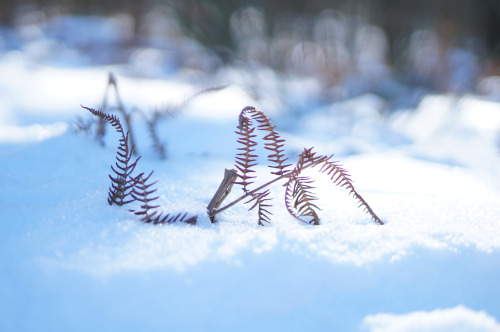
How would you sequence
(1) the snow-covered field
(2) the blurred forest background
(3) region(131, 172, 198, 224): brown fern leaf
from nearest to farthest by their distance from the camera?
(1) the snow-covered field → (3) region(131, 172, 198, 224): brown fern leaf → (2) the blurred forest background

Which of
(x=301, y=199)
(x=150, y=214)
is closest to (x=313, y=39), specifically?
(x=301, y=199)

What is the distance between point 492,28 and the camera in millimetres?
6152

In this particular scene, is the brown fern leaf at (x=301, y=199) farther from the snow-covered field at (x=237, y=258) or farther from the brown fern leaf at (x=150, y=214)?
the brown fern leaf at (x=150, y=214)

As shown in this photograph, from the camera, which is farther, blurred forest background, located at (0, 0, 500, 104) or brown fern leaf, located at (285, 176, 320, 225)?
blurred forest background, located at (0, 0, 500, 104)

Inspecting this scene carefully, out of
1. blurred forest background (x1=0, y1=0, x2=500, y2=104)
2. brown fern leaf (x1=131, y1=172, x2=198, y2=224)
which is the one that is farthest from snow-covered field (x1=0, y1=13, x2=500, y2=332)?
blurred forest background (x1=0, y1=0, x2=500, y2=104)

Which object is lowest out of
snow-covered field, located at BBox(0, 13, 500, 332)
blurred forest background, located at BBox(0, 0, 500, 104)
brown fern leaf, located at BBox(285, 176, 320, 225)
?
snow-covered field, located at BBox(0, 13, 500, 332)

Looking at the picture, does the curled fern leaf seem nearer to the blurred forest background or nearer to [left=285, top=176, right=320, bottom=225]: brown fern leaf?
[left=285, top=176, right=320, bottom=225]: brown fern leaf

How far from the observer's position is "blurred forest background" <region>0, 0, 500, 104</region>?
142 inches

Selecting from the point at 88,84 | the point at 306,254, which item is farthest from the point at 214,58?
the point at 306,254

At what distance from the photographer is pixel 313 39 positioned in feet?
15.9

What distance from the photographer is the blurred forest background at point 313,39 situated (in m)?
3.61

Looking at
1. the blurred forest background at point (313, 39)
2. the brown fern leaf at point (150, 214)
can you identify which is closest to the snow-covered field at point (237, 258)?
Result: the brown fern leaf at point (150, 214)

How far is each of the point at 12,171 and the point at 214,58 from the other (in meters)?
3.34

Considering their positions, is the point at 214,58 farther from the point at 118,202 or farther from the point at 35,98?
the point at 118,202
